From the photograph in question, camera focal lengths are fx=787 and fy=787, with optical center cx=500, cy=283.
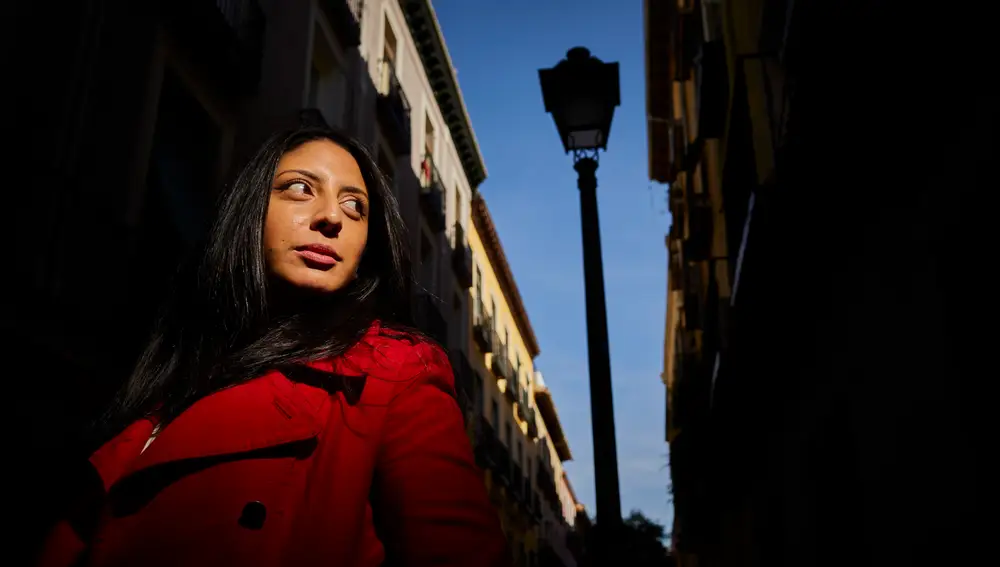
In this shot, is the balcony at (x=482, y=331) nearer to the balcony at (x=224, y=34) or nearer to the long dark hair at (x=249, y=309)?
the balcony at (x=224, y=34)

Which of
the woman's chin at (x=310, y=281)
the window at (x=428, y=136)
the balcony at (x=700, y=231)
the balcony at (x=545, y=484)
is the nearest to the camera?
the woman's chin at (x=310, y=281)

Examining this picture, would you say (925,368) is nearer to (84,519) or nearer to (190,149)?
(84,519)

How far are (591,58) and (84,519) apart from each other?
11.1ft

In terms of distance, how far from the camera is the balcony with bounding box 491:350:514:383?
26.1 m

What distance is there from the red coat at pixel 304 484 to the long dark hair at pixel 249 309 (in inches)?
4.7

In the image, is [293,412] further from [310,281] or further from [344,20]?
[344,20]

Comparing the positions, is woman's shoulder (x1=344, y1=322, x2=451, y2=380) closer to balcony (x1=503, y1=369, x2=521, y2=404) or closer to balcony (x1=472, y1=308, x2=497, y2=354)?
balcony (x1=472, y1=308, x2=497, y2=354)

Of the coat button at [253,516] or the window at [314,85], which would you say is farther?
the window at [314,85]

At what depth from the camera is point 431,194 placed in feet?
61.7

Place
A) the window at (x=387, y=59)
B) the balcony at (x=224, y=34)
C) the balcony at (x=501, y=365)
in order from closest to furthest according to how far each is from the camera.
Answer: the balcony at (x=224, y=34) → the window at (x=387, y=59) → the balcony at (x=501, y=365)

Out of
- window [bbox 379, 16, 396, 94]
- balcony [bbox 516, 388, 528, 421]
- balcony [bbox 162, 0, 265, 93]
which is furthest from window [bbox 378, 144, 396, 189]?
balcony [bbox 516, 388, 528, 421]

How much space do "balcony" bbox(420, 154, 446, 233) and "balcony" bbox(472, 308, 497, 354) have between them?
460 centimetres

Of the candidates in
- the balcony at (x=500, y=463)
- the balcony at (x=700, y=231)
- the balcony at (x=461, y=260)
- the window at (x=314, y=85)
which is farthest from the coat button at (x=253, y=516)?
the balcony at (x=500, y=463)

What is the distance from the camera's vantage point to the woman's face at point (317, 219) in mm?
1646
